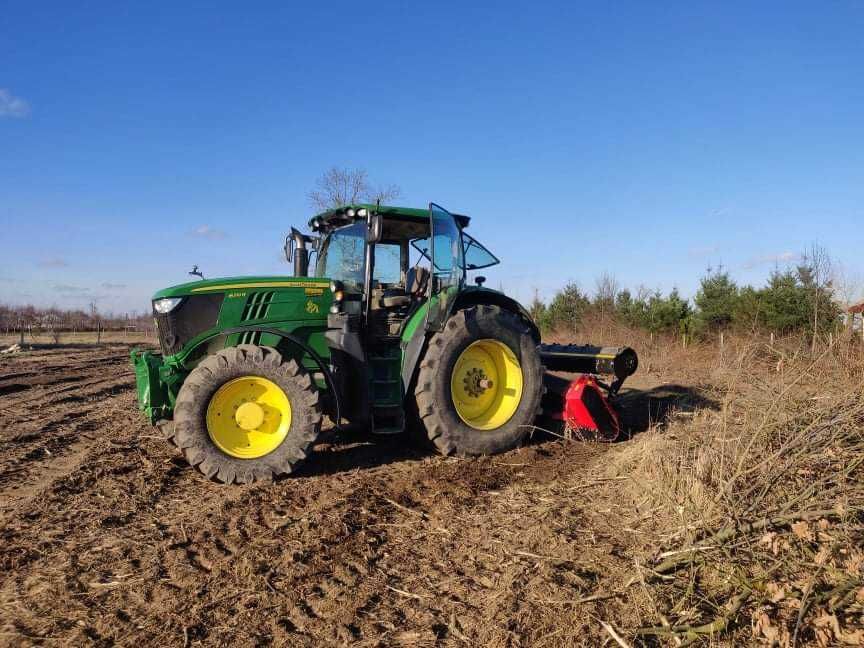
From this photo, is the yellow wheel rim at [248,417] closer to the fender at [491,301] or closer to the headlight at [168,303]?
the headlight at [168,303]

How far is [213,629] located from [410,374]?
3.24 metres

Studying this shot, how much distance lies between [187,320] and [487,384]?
291 cm

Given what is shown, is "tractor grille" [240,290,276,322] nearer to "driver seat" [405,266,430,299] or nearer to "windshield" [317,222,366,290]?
"windshield" [317,222,366,290]

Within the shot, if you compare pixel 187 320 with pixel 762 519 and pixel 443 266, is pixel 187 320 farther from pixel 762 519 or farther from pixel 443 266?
pixel 762 519

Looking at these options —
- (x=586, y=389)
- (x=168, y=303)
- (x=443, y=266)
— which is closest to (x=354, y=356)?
(x=443, y=266)

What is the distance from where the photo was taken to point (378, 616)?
2.87 metres

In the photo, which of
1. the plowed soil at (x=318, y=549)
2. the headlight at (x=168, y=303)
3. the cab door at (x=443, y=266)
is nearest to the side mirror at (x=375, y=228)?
the cab door at (x=443, y=266)

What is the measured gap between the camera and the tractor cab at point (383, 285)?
221 inches

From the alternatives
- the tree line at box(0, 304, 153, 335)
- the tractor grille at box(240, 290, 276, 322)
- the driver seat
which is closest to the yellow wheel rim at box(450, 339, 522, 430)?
the driver seat

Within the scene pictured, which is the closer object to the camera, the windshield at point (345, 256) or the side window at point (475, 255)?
the windshield at point (345, 256)

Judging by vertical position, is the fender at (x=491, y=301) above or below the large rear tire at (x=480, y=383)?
above

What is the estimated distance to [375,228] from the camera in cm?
534

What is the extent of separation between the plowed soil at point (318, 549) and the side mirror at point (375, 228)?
6.86 ft

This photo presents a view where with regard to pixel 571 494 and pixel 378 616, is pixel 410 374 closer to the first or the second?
pixel 571 494
